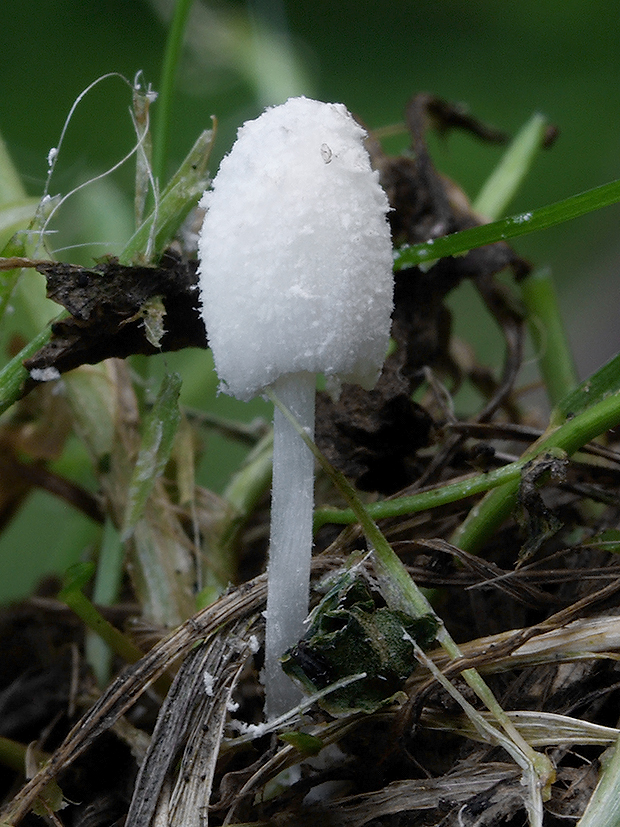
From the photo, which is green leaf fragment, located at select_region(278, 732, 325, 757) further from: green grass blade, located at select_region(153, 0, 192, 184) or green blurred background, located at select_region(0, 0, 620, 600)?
green blurred background, located at select_region(0, 0, 620, 600)

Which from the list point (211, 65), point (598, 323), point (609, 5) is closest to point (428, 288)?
point (211, 65)

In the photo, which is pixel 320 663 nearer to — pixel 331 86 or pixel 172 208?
pixel 172 208

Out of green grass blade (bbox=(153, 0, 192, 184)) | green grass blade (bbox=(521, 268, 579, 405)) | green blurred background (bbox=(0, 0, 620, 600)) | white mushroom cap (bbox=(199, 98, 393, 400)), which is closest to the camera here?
white mushroom cap (bbox=(199, 98, 393, 400))

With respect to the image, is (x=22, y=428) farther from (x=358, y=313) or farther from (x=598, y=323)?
(x=598, y=323)

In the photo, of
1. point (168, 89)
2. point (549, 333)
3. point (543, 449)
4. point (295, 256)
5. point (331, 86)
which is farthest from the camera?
point (331, 86)

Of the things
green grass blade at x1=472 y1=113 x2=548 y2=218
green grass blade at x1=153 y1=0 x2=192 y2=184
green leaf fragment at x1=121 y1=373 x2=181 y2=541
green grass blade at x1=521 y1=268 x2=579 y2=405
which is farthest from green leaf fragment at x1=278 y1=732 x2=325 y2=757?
green grass blade at x1=472 y1=113 x2=548 y2=218

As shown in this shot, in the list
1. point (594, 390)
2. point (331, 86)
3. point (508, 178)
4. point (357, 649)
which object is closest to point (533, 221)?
point (594, 390)
